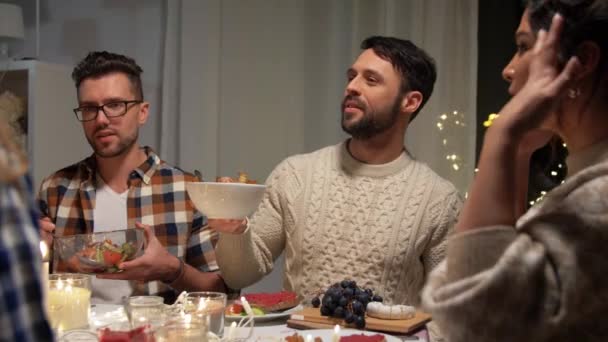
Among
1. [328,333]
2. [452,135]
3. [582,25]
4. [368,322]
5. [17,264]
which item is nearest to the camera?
[17,264]

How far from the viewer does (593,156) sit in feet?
3.88

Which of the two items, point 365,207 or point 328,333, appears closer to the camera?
point 328,333

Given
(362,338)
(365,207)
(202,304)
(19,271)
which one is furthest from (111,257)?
(19,271)

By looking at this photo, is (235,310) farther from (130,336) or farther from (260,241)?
(260,241)

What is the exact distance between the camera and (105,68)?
2664mm

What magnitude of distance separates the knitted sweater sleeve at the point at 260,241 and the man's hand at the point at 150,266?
163 mm

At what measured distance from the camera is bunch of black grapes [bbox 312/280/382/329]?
5.45ft

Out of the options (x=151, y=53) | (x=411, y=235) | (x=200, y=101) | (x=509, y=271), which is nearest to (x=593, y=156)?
(x=509, y=271)

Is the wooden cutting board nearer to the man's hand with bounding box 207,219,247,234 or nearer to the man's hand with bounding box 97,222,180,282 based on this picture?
the man's hand with bounding box 207,219,247,234

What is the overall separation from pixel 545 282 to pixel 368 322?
69 cm

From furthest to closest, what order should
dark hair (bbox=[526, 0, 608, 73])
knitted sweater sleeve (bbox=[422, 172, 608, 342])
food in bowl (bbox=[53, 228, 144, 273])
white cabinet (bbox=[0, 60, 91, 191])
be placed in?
white cabinet (bbox=[0, 60, 91, 191]) → food in bowl (bbox=[53, 228, 144, 273]) → dark hair (bbox=[526, 0, 608, 73]) → knitted sweater sleeve (bbox=[422, 172, 608, 342])

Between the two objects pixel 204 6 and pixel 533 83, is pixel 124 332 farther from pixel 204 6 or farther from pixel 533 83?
pixel 204 6

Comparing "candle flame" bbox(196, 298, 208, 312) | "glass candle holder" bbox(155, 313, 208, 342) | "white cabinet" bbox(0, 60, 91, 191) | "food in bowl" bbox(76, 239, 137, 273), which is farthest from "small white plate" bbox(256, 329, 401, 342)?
"white cabinet" bbox(0, 60, 91, 191)

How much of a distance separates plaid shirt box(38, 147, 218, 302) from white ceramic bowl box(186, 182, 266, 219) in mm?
883
